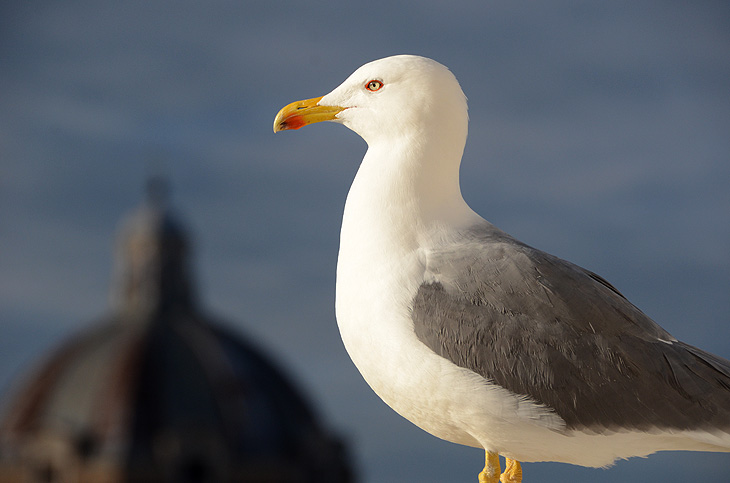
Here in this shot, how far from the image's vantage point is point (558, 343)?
10.2 ft

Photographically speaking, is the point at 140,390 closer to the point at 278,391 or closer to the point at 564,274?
the point at 278,391

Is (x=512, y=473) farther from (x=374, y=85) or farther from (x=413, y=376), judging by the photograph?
(x=374, y=85)

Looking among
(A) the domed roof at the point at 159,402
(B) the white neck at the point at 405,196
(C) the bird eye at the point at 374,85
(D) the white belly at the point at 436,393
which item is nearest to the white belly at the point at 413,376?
(D) the white belly at the point at 436,393

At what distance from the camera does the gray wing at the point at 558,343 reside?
3.09 meters

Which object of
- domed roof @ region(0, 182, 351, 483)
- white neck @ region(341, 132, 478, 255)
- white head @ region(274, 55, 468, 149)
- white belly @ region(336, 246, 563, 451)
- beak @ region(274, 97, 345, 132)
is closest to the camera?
white belly @ region(336, 246, 563, 451)

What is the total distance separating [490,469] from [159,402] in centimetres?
5583

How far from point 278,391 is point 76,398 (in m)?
11.2

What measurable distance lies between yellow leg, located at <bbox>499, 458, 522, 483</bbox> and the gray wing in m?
0.33

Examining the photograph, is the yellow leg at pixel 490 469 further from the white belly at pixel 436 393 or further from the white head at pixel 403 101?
the white head at pixel 403 101

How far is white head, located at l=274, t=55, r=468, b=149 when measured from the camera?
3400 mm

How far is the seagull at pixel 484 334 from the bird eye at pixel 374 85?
2 centimetres

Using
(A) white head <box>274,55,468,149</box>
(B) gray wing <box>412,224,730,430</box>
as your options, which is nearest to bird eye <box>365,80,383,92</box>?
(A) white head <box>274,55,468,149</box>

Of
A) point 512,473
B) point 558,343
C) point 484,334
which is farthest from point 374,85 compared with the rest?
point 512,473

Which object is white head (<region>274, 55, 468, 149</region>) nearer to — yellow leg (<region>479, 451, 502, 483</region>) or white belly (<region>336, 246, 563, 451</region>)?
white belly (<region>336, 246, 563, 451</region>)
